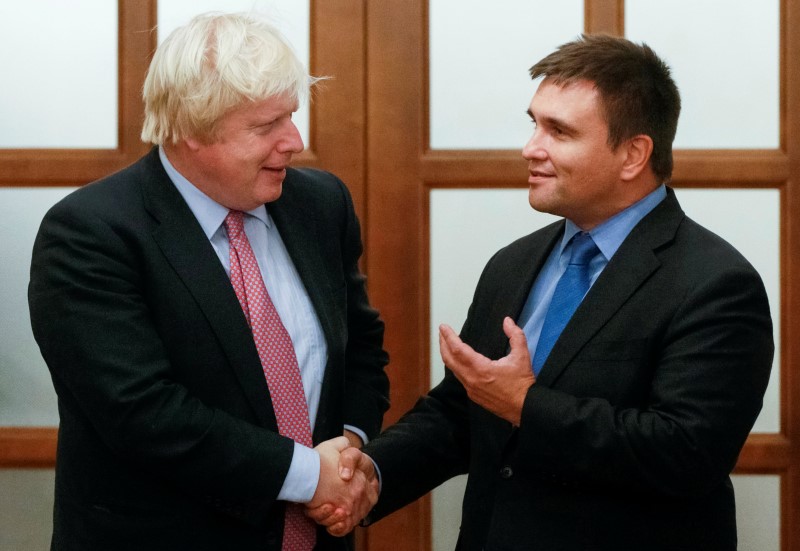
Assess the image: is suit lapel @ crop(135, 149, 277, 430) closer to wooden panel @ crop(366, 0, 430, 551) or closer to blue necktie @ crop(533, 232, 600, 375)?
blue necktie @ crop(533, 232, 600, 375)

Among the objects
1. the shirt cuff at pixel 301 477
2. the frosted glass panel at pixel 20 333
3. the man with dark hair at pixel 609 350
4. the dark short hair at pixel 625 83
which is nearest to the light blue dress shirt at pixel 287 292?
the shirt cuff at pixel 301 477

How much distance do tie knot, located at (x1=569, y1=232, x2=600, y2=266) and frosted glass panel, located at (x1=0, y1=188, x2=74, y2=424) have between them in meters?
1.58

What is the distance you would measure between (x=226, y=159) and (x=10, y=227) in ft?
4.38

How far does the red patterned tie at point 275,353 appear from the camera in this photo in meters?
2.04

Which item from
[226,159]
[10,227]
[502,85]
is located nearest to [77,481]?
[226,159]

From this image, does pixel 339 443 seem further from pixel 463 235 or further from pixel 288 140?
pixel 463 235

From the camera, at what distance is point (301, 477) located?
1998 millimetres

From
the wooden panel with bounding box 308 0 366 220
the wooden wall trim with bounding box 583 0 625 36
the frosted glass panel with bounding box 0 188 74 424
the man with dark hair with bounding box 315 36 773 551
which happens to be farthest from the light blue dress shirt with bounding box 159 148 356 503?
the wooden wall trim with bounding box 583 0 625 36

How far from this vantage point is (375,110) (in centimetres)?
306

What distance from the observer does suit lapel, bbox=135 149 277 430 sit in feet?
6.47

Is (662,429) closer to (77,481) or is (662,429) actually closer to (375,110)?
(77,481)

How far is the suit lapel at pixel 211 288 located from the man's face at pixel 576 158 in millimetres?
572

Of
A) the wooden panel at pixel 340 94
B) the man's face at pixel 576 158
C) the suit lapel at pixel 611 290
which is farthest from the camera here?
the wooden panel at pixel 340 94

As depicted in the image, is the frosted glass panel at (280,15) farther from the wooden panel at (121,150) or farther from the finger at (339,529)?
the finger at (339,529)
